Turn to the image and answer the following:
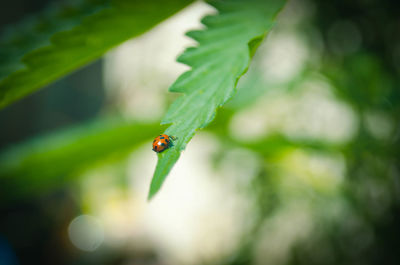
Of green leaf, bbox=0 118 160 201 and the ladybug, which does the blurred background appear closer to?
green leaf, bbox=0 118 160 201

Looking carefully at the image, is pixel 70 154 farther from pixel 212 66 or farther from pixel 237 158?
pixel 237 158

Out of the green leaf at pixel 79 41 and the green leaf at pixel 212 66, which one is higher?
the green leaf at pixel 79 41

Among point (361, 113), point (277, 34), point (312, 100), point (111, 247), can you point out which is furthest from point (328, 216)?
point (111, 247)

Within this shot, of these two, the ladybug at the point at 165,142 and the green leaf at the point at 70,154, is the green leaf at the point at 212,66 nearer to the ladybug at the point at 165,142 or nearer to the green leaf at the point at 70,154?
the ladybug at the point at 165,142

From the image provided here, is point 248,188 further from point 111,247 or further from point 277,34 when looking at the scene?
point 111,247

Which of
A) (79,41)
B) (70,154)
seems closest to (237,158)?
(70,154)

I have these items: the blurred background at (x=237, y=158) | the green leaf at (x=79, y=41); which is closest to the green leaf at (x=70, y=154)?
the blurred background at (x=237, y=158)
